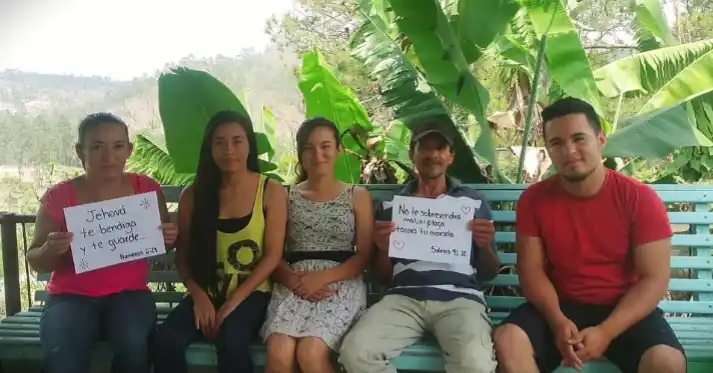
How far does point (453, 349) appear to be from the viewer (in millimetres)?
2133

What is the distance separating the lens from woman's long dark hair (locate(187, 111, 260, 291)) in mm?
→ 2424

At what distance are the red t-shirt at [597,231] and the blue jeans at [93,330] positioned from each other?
1427 millimetres

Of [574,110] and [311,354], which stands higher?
[574,110]

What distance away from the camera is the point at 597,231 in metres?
2.20

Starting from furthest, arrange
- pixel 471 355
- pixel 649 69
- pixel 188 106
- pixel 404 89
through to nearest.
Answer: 1. pixel 649 69
2. pixel 404 89
3. pixel 188 106
4. pixel 471 355

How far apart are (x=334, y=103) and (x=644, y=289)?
2049mm

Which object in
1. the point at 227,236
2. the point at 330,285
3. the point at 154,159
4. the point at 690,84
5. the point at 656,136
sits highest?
the point at 690,84

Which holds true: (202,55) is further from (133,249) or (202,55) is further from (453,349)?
(453,349)

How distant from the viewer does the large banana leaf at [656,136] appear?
9.86 ft

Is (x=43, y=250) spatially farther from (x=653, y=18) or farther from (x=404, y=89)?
(x=653, y=18)

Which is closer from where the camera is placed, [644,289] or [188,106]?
[644,289]

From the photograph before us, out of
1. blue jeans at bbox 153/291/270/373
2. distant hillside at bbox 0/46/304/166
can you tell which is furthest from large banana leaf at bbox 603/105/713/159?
distant hillside at bbox 0/46/304/166

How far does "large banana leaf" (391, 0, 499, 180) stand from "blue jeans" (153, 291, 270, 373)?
4.54ft

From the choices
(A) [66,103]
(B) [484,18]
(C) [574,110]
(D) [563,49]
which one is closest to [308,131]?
(C) [574,110]
